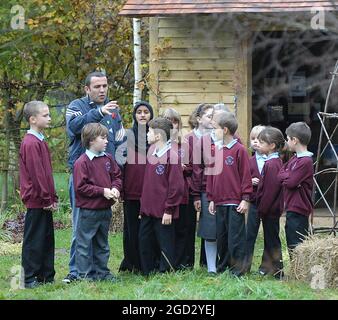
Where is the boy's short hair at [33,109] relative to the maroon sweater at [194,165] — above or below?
above

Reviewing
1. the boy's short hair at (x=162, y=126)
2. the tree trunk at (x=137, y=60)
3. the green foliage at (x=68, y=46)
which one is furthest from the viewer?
the green foliage at (x=68, y=46)

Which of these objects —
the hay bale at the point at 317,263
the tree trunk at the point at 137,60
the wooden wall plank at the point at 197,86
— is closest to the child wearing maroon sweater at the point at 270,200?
the hay bale at the point at 317,263

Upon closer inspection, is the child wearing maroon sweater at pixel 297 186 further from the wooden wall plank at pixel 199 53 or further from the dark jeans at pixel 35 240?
the wooden wall plank at pixel 199 53

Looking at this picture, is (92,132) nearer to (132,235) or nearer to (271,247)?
(132,235)

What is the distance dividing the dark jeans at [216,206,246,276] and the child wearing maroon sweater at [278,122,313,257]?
0.48 m

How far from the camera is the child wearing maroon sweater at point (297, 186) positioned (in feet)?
27.9

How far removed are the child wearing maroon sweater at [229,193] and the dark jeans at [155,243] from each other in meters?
0.46

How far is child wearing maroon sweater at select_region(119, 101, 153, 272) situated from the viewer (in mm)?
8898

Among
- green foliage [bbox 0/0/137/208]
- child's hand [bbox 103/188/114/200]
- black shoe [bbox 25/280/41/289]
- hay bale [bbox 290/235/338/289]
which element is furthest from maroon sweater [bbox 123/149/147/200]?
green foliage [bbox 0/0/137/208]

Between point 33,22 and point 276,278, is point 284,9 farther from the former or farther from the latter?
point 33,22

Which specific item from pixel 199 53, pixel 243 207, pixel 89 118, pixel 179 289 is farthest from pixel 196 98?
pixel 179 289

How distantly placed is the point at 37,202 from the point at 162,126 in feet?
4.54

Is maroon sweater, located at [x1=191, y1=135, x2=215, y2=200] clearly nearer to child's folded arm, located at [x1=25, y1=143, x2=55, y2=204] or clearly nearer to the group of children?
the group of children
